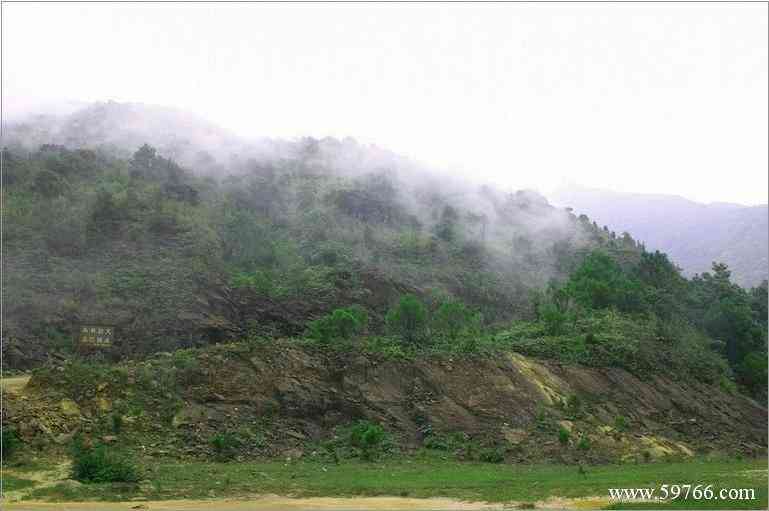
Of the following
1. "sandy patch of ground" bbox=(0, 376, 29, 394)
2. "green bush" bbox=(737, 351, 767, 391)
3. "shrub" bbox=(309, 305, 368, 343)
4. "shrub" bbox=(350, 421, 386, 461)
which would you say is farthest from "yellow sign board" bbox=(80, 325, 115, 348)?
"green bush" bbox=(737, 351, 767, 391)

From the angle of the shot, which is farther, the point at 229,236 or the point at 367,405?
the point at 229,236

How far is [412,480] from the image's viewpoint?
1459cm

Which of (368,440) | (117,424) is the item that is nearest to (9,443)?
(117,424)

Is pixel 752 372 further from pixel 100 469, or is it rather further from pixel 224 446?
pixel 100 469

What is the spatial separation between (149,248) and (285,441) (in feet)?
55.8

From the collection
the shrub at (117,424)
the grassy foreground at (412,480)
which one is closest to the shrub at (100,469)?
the grassy foreground at (412,480)

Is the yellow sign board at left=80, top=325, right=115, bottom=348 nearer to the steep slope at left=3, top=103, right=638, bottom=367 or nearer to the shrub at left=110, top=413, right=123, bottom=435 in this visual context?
the steep slope at left=3, top=103, right=638, bottom=367

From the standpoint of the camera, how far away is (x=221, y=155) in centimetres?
4909

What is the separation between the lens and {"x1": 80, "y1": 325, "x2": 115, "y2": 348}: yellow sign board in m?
25.4

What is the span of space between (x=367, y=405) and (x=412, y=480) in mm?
6214

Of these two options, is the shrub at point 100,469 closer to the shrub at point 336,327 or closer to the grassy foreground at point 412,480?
the grassy foreground at point 412,480

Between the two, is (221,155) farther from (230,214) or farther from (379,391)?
(379,391)

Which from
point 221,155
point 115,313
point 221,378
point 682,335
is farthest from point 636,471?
point 221,155

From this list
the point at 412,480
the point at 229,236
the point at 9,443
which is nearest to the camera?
the point at 412,480
